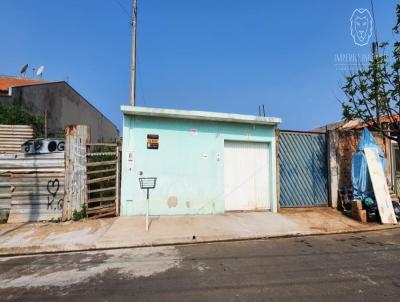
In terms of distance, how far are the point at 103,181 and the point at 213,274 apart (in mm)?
5303

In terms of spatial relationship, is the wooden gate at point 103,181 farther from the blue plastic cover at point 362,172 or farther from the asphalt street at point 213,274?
the blue plastic cover at point 362,172

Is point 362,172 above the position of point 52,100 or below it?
below

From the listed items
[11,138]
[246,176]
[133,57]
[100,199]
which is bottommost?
[100,199]

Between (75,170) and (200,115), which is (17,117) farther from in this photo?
(200,115)

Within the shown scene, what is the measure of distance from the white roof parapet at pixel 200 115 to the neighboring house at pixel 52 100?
450 cm

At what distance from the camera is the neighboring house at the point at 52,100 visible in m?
15.4

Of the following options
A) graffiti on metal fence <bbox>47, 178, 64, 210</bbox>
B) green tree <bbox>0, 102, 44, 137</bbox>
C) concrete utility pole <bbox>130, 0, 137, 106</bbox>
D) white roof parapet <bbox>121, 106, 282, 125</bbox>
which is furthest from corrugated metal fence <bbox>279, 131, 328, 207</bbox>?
green tree <bbox>0, 102, 44, 137</bbox>

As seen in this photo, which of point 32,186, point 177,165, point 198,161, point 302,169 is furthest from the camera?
point 302,169

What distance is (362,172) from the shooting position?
9.54 meters

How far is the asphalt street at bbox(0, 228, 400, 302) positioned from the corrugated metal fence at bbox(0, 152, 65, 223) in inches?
106

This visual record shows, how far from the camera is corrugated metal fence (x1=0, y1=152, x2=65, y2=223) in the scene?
790cm

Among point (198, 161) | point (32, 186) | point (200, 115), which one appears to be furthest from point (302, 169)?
point (32, 186)

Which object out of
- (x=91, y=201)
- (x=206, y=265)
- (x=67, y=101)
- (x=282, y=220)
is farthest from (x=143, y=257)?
(x=67, y=101)

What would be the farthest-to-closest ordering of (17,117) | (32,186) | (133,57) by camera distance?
(17,117) → (133,57) → (32,186)
